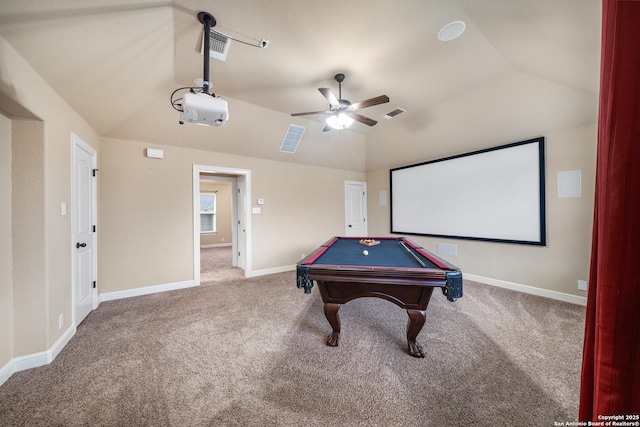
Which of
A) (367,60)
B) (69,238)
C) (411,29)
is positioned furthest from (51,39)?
(411,29)

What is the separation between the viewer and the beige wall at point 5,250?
1782mm

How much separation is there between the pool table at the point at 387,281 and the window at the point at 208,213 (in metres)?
7.30

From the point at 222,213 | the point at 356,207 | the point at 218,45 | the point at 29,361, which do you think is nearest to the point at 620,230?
the point at 218,45

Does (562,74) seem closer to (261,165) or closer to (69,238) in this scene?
(261,165)

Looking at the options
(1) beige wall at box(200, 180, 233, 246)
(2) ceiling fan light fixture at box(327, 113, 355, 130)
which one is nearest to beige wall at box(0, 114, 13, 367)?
(2) ceiling fan light fixture at box(327, 113, 355, 130)

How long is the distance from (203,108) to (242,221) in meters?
3.21

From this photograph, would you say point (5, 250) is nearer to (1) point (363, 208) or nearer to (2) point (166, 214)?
(2) point (166, 214)

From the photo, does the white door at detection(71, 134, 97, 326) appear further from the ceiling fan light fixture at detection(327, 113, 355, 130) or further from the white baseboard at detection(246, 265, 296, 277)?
the ceiling fan light fixture at detection(327, 113, 355, 130)

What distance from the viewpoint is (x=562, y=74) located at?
2.49 meters

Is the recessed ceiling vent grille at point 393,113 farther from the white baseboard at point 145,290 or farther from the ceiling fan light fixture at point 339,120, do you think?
the white baseboard at point 145,290

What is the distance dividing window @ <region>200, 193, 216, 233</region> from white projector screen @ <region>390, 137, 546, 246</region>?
21.8 feet

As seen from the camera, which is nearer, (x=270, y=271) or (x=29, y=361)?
(x=29, y=361)

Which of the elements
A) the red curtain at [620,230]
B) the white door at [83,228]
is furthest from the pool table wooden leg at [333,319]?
the white door at [83,228]

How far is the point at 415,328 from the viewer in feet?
6.57
